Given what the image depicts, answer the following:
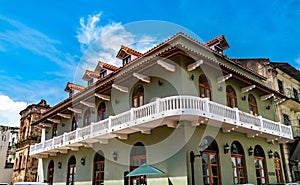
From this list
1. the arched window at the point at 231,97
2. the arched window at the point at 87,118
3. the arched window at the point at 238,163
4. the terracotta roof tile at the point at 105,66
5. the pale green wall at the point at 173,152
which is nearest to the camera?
the pale green wall at the point at 173,152

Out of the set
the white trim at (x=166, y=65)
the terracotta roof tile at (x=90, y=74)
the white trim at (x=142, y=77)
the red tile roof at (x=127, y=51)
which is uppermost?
the red tile roof at (x=127, y=51)

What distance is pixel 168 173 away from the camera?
10.4 m

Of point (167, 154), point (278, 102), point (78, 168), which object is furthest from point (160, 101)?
point (278, 102)

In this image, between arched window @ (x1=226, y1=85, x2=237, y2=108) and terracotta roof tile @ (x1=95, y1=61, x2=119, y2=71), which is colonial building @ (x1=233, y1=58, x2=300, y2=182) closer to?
arched window @ (x1=226, y1=85, x2=237, y2=108)

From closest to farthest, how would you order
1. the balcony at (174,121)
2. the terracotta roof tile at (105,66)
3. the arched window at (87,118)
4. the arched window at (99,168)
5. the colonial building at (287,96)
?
the balcony at (174,121) < the arched window at (99,168) < the arched window at (87,118) < the colonial building at (287,96) < the terracotta roof tile at (105,66)

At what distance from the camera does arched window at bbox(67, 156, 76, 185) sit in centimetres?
1628

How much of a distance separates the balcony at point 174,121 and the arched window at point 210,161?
937mm

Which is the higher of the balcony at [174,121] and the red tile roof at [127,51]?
the red tile roof at [127,51]

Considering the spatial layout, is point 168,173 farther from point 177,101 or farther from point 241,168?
point 241,168

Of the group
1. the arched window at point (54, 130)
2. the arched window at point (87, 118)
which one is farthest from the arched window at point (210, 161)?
the arched window at point (54, 130)

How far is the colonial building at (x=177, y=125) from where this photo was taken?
406 inches

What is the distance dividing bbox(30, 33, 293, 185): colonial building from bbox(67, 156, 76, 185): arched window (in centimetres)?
6

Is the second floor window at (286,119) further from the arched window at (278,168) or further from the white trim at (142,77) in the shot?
the white trim at (142,77)

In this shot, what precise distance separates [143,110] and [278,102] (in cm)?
1071
